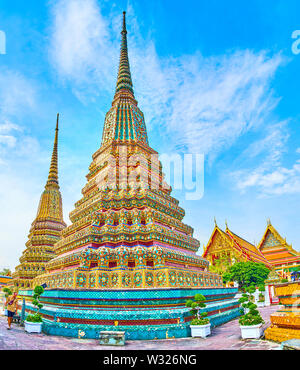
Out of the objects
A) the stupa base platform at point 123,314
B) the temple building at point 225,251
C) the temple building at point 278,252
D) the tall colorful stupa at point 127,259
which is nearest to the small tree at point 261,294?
the tall colorful stupa at point 127,259

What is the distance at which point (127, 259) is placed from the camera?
11.1 metres

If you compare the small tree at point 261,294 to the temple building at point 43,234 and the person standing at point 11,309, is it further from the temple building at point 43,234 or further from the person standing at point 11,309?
the person standing at point 11,309

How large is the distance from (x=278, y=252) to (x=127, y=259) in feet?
115

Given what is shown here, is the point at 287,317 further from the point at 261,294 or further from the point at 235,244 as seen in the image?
the point at 235,244

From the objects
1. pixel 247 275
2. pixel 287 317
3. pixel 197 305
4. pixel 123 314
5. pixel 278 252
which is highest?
pixel 278 252

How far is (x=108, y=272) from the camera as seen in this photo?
1055 cm

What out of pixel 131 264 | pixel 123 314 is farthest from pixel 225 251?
pixel 123 314

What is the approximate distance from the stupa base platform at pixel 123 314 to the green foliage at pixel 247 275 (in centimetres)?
1843

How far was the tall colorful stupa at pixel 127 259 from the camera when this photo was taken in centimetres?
872

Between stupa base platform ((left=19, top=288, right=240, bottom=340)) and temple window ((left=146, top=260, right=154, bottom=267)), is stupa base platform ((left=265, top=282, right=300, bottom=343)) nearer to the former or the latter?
stupa base platform ((left=19, top=288, right=240, bottom=340))

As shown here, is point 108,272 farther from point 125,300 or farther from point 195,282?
point 195,282
